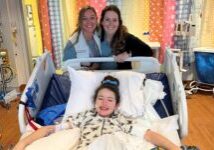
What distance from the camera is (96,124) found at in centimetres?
151

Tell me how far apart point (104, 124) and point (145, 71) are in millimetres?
745

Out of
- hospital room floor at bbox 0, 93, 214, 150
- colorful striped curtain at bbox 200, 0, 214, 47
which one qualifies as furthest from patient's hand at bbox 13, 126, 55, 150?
colorful striped curtain at bbox 200, 0, 214, 47

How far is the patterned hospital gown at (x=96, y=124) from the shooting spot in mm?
1453

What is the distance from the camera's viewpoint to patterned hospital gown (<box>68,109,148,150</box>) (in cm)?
145

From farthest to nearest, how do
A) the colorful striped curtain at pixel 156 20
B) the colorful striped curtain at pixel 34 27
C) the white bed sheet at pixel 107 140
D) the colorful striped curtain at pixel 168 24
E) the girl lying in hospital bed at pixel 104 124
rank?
the colorful striped curtain at pixel 34 27 → the colorful striped curtain at pixel 156 20 → the colorful striped curtain at pixel 168 24 → the girl lying in hospital bed at pixel 104 124 → the white bed sheet at pixel 107 140

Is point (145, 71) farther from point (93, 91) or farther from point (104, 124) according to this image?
point (104, 124)

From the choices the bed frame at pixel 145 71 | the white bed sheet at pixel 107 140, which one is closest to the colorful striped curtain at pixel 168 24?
the bed frame at pixel 145 71

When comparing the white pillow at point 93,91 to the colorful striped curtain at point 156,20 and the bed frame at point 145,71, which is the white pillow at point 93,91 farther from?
the colorful striped curtain at point 156,20

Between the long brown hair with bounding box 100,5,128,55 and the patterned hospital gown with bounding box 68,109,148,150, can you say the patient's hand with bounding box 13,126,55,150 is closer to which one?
the patterned hospital gown with bounding box 68,109,148,150

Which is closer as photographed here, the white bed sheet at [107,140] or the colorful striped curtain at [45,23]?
the white bed sheet at [107,140]

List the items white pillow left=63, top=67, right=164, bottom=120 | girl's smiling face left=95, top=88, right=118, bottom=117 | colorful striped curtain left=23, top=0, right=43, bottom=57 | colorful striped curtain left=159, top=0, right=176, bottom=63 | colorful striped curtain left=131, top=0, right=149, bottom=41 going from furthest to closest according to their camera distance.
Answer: colorful striped curtain left=23, top=0, right=43, bottom=57 → colorful striped curtain left=131, top=0, right=149, bottom=41 → colorful striped curtain left=159, top=0, right=176, bottom=63 → white pillow left=63, top=67, right=164, bottom=120 → girl's smiling face left=95, top=88, right=118, bottom=117

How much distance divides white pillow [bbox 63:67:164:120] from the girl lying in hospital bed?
10cm

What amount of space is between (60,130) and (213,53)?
255 centimetres

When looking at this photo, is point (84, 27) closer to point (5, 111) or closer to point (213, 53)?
point (5, 111)
